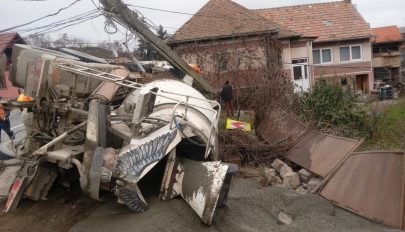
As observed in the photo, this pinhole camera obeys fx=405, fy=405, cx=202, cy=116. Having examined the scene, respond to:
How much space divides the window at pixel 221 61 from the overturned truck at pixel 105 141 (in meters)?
9.46

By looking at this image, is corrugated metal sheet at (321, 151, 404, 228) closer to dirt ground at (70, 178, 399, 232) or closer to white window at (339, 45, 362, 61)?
dirt ground at (70, 178, 399, 232)

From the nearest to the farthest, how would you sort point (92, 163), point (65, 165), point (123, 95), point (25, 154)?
point (92, 163) < point (65, 165) < point (25, 154) < point (123, 95)

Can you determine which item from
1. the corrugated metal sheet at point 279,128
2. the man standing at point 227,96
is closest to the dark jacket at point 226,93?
the man standing at point 227,96

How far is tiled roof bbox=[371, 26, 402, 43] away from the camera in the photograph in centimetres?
3832

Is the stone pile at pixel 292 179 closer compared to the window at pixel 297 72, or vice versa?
the stone pile at pixel 292 179

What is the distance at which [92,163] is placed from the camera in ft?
16.0

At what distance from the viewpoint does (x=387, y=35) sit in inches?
1569

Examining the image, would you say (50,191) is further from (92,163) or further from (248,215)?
(248,215)

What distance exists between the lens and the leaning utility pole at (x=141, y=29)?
41.0ft

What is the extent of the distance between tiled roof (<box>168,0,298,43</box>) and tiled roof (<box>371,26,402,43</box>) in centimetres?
1831

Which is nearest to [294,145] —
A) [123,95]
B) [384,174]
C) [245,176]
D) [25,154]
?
[245,176]

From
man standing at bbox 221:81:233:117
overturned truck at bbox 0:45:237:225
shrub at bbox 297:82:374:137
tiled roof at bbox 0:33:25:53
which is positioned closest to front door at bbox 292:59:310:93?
Result: man standing at bbox 221:81:233:117

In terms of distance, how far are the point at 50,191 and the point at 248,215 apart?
3225mm

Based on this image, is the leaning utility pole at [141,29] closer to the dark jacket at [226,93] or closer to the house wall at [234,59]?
the dark jacket at [226,93]
